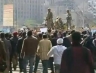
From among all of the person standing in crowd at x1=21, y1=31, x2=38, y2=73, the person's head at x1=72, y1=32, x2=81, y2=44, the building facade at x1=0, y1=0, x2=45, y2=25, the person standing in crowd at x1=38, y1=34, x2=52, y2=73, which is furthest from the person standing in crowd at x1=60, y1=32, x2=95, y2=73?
the building facade at x1=0, y1=0, x2=45, y2=25

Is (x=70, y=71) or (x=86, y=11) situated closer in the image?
(x=70, y=71)

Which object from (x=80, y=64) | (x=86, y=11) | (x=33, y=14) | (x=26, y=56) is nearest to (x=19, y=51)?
(x=26, y=56)

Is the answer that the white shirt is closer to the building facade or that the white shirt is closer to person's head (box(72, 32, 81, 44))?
person's head (box(72, 32, 81, 44))

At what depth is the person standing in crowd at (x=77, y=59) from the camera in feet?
29.3

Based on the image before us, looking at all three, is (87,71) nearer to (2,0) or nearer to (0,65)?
(0,65)

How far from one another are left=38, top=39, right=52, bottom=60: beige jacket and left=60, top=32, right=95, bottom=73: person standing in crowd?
22.5ft

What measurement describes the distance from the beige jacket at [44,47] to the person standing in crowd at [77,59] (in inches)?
270

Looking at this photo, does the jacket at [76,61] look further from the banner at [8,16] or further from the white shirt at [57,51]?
the banner at [8,16]

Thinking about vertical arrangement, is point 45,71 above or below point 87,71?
below

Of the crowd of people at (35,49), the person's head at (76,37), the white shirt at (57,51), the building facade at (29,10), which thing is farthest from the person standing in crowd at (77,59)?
the building facade at (29,10)

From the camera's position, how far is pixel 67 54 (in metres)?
8.95

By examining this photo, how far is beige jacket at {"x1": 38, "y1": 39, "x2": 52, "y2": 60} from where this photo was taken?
1591 centimetres

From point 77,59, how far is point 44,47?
695cm

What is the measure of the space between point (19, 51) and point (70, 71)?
794 cm
